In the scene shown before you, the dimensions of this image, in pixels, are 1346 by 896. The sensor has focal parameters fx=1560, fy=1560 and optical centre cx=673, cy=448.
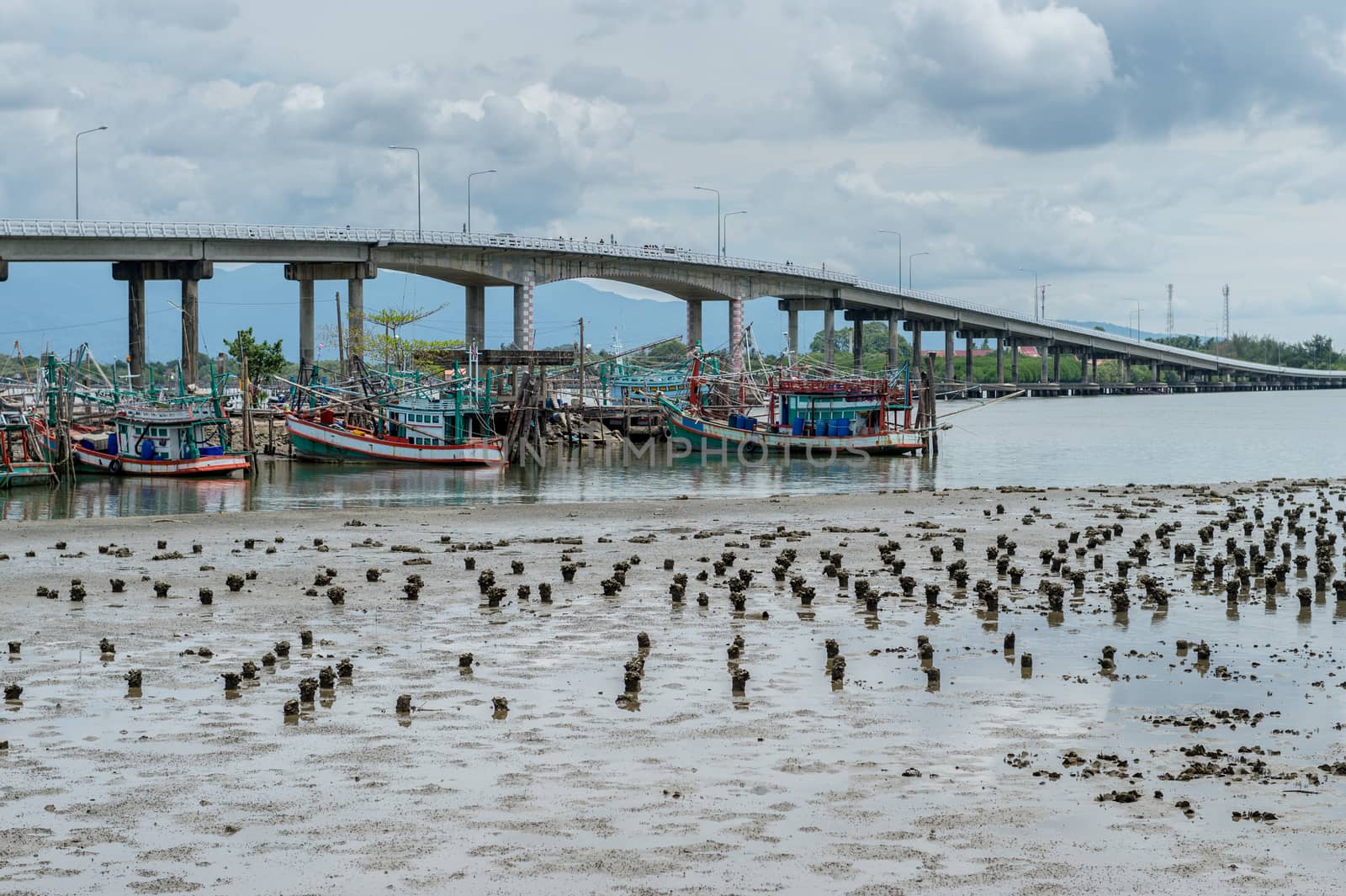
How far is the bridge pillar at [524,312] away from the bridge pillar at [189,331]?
26.8 meters

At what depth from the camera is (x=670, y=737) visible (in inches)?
583

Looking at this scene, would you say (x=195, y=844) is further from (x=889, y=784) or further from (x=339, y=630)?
(x=339, y=630)

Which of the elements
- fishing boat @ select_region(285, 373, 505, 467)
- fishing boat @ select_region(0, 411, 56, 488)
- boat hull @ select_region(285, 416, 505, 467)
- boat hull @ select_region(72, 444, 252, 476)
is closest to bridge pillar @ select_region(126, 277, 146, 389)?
fishing boat @ select_region(285, 373, 505, 467)

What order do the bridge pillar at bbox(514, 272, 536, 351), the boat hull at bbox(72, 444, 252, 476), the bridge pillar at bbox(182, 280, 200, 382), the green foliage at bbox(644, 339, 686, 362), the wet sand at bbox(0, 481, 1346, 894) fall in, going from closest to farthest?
the wet sand at bbox(0, 481, 1346, 894)
the boat hull at bbox(72, 444, 252, 476)
the bridge pillar at bbox(182, 280, 200, 382)
the green foliage at bbox(644, 339, 686, 362)
the bridge pillar at bbox(514, 272, 536, 351)

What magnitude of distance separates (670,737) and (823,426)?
200 feet

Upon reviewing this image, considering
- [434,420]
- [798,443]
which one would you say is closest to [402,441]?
[434,420]

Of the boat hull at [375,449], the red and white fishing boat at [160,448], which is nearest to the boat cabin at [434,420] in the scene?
the boat hull at [375,449]

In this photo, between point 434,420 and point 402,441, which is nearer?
point 402,441

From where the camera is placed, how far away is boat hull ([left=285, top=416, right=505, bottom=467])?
6556cm

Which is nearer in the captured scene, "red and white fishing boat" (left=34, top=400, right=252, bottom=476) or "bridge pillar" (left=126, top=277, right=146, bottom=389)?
"red and white fishing boat" (left=34, top=400, right=252, bottom=476)

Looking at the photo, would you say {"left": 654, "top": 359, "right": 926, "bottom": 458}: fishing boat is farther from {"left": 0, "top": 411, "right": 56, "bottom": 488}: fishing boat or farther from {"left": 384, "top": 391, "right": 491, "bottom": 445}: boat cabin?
{"left": 0, "top": 411, "right": 56, "bottom": 488}: fishing boat

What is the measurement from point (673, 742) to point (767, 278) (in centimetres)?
12621

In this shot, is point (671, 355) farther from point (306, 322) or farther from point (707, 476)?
point (707, 476)

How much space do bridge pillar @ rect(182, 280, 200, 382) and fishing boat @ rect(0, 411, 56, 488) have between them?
2951cm
